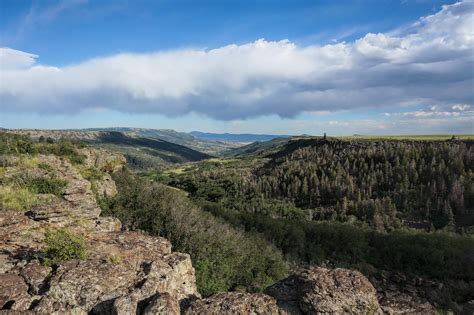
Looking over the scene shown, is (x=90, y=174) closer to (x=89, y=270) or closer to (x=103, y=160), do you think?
(x=103, y=160)

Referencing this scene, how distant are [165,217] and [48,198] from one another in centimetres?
1603

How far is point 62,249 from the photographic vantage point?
16406 millimetres

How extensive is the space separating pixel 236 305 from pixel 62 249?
912 cm

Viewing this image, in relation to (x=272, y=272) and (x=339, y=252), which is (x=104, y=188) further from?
(x=339, y=252)

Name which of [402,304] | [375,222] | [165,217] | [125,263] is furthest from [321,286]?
[375,222]

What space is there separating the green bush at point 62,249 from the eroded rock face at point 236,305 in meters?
6.79

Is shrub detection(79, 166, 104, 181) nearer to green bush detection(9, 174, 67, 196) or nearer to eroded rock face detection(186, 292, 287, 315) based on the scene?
green bush detection(9, 174, 67, 196)

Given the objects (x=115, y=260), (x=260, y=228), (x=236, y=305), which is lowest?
(x=260, y=228)

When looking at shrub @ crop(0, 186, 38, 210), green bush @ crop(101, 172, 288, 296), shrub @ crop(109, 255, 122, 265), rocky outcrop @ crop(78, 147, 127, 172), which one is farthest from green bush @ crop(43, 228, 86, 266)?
rocky outcrop @ crop(78, 147, 127, 172)

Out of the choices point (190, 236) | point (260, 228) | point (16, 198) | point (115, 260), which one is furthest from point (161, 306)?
point (260, 228)

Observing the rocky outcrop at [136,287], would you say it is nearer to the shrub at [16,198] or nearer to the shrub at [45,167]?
the shrub at [16,198]

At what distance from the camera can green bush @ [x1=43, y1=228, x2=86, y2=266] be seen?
1616 cm

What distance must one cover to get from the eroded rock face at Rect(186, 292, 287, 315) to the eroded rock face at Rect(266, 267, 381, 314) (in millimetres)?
724

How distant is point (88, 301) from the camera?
46.0ft
